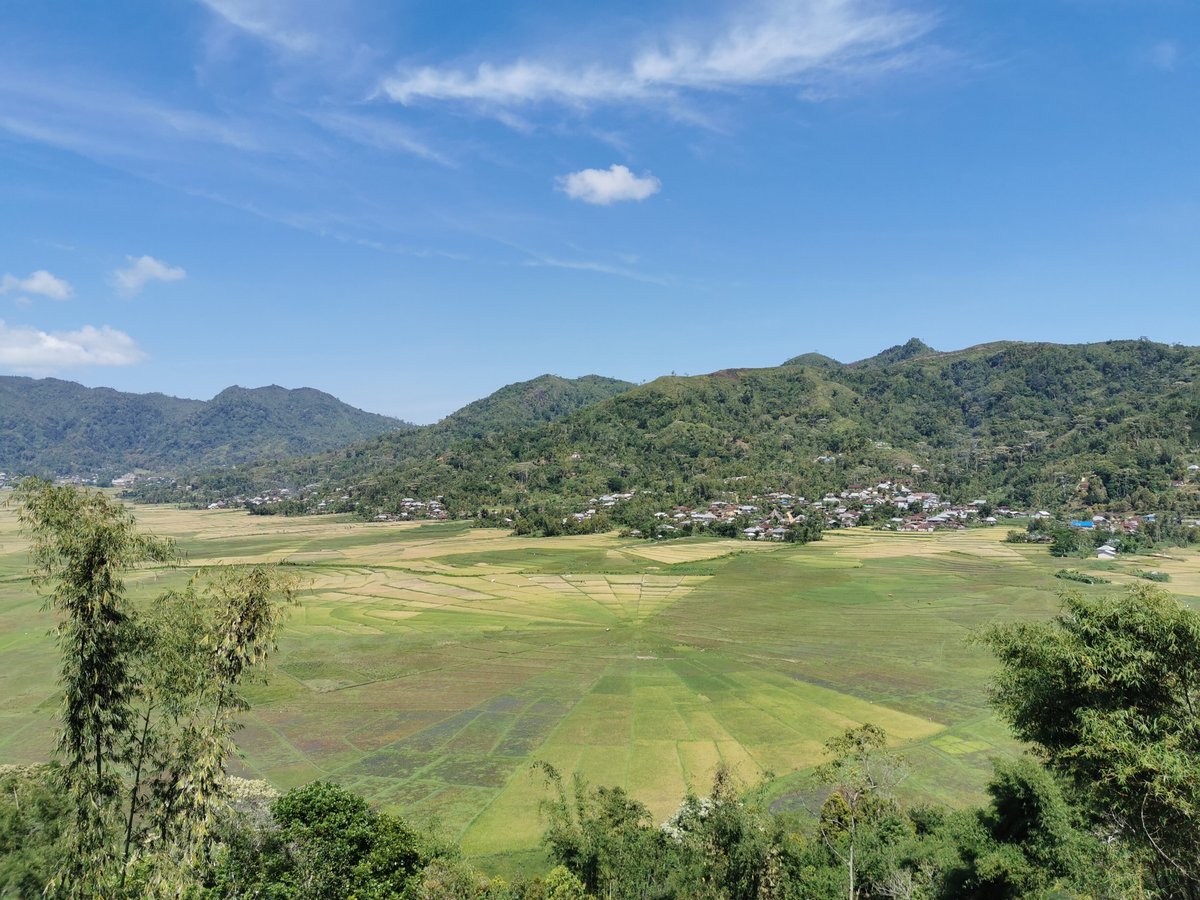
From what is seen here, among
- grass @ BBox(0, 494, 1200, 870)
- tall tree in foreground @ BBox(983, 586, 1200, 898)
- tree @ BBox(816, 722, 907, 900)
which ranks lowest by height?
grass @ BBox(0, 494, 1200, 870)

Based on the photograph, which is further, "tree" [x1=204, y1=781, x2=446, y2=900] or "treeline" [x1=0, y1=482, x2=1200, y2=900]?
"tree" [x1=204, y1=781, x2=446, y2=900]

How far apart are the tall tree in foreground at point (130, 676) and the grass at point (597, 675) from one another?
1370 cm

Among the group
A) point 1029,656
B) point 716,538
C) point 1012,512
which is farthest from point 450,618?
point 1012,512

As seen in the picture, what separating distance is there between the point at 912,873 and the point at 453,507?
164927mm

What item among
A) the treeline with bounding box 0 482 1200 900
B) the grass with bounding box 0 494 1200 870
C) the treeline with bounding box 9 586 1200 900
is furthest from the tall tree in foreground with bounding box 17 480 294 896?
the grass with bounding box 0 494 1200 870

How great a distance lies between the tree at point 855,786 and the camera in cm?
2108

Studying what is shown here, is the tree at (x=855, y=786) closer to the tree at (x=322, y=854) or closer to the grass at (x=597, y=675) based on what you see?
the grass at (x=597, y=675)

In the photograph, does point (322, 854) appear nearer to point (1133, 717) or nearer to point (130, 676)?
point (130, 676)

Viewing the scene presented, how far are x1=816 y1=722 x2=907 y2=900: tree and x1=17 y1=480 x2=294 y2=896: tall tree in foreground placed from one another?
1774 cm

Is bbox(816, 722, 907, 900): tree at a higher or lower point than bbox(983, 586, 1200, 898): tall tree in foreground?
lower

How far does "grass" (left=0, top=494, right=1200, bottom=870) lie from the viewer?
102ft

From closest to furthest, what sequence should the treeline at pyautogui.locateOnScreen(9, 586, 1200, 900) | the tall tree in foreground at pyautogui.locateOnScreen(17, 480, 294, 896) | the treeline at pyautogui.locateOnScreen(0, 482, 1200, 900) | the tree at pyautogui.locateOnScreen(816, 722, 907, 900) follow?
the tall tree in foreground at pyautogui.locateOnScreen(17, 480, 294, 896) < the treeline at pyautogui.locateOnScreen(0, 482, 1200, 900) < the treeline at pyautogui.locateOnScreen(9, 586, 1200, 900) < the tree at pyautogui.locateOnScreen(816, 722, 907, 900)

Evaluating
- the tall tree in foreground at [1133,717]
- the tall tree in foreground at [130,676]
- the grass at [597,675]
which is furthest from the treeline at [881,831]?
the grass at [597,675]

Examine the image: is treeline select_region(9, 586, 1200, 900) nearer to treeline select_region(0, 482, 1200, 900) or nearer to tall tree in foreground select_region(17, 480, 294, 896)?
treeline select_region(0, 482, 1200, 900)
